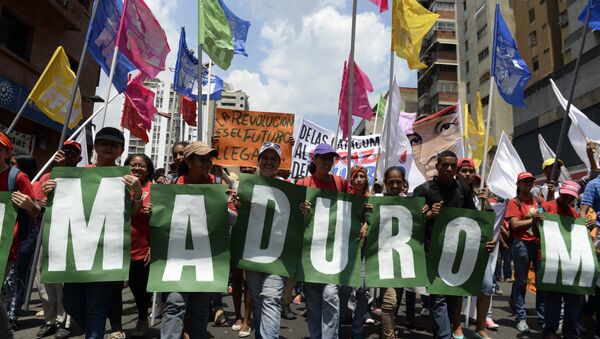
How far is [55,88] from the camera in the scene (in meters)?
6.60

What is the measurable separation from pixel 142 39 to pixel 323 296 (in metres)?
5.47

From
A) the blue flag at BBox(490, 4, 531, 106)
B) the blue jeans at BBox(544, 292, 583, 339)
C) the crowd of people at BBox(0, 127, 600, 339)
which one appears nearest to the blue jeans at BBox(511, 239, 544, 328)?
the crowd of people at BBox(0, 127, 600, 339)

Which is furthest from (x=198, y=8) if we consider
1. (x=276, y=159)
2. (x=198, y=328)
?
(x=198, y=328)

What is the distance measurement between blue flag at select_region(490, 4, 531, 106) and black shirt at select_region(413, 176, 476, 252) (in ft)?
12.2

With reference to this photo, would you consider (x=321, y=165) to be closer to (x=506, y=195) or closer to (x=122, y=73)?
(x=506, y=195)

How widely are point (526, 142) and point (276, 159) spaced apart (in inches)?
1174

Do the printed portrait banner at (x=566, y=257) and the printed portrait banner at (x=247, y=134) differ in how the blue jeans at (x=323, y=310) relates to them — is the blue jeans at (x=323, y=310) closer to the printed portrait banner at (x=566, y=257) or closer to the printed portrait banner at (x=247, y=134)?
the printed portrait banner at (x=566, y=257)

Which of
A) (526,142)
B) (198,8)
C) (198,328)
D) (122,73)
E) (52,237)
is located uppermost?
(526,142)

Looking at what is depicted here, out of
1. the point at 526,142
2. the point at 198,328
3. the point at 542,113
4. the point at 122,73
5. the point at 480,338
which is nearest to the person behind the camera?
the point at 198,328

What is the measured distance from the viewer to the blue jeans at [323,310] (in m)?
3.55

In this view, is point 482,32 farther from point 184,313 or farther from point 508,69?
point 184,313

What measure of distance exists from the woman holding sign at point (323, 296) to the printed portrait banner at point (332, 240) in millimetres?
116

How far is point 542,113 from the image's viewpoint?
27.2 meters

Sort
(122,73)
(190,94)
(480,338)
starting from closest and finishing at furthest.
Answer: (480,338), (122,73), (190,94)
